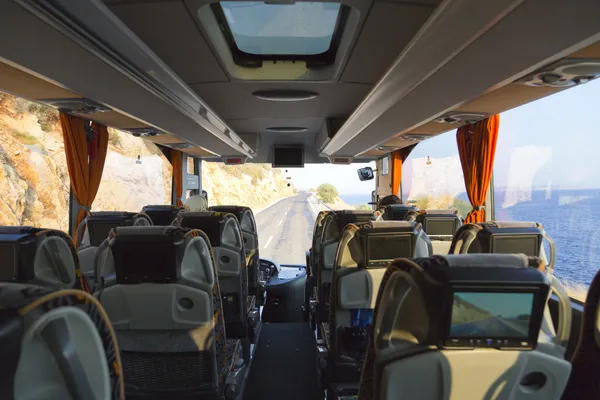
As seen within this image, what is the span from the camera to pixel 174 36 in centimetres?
324

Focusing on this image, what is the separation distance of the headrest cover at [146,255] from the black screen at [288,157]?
8.26 m

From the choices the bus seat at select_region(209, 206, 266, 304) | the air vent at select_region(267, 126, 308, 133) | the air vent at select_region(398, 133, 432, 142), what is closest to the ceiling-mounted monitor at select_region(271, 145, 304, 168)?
the air vent at select_region(267, 126, 308, 133)

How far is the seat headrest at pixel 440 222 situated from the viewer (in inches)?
186

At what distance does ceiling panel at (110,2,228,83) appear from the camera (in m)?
2.75

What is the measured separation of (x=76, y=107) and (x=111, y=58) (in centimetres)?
224

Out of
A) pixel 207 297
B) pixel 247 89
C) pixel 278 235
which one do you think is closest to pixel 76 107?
pixel 247 89

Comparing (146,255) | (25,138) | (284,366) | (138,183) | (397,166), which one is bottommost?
(284,366)

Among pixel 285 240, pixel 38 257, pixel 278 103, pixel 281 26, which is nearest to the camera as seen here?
pixel 38 257

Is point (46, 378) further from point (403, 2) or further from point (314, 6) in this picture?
point (314, 6)

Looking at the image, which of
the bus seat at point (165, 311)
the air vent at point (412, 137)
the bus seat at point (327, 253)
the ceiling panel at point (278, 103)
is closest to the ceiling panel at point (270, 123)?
the ceiling panel at point (278, 103)

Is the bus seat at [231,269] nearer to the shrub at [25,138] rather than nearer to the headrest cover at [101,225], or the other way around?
the headrest cover at [101,225]

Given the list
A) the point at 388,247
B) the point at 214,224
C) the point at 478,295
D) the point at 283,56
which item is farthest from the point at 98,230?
the point at 478,295

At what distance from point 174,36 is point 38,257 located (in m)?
2.01

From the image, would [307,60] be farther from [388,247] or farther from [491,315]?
[491,315]
